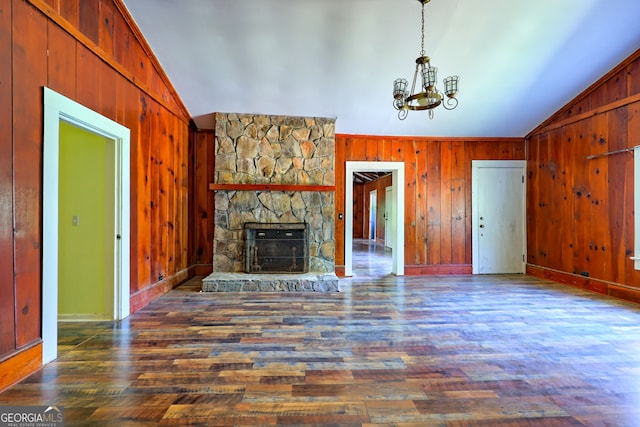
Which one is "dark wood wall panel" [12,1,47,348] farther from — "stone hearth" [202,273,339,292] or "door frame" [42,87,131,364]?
"stone hearth" [202,273,339,292]

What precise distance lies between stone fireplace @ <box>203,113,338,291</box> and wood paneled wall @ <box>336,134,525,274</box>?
3.61 feet

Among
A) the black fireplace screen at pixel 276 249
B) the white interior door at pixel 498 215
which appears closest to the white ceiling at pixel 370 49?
the white interior door at pixel 498 215

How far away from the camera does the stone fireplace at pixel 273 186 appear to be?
15.2 feet

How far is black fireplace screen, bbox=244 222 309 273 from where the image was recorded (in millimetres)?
4516

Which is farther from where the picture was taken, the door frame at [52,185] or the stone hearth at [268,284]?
the stone hearth at [268,284]

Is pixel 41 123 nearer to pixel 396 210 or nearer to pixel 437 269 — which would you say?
pixel 396 210

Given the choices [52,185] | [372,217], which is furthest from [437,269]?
[372,217]

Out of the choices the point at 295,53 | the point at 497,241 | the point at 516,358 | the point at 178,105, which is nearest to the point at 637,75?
the point at 497,241

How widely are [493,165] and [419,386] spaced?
4744mm

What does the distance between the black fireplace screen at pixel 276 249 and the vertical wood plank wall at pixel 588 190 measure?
402cm

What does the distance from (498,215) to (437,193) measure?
3.86ft

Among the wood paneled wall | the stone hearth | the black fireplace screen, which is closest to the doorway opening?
the wood paneled wall

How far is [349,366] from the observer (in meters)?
2.13

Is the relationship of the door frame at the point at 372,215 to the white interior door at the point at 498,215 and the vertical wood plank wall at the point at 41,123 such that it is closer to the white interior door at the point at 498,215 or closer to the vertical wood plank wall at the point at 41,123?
the white interior door at the point at 498,215
